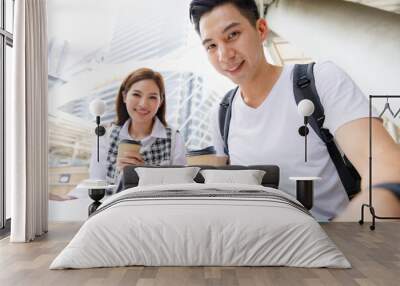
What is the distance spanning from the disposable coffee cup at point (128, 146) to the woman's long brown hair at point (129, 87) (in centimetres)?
24

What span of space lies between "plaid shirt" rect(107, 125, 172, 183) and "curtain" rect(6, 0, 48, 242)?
3.43 ft

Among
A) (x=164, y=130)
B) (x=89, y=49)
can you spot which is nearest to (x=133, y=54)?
(x=89, y=49)


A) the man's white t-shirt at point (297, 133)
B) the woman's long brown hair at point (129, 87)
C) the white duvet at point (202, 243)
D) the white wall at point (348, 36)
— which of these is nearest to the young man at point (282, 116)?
the man's white t-shirt at point (297, 133)

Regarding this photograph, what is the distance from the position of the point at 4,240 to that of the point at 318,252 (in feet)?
10.6

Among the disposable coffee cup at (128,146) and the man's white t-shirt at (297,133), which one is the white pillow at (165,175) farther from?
the man's white t-shirt at (297,133)

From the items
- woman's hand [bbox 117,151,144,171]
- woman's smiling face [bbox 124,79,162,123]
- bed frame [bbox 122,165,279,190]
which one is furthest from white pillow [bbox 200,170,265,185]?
woman's smiling face [bbox 124,79,162,123]

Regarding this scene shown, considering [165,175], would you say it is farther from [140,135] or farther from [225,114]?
[225,114]

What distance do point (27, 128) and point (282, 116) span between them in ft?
9.79

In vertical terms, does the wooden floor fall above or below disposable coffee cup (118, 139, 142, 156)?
below

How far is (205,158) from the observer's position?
7.07 m

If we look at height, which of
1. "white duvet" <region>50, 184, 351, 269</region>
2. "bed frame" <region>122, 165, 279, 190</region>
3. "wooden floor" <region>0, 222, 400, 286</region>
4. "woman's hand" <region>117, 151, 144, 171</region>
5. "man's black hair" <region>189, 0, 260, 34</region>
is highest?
"man's black hair" <region>189, 0, 260, 34</region>

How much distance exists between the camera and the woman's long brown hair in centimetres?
712

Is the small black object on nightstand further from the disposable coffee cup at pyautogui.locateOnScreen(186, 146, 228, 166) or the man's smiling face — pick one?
the man's smiling face

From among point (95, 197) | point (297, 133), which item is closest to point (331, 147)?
point (297, 133)
